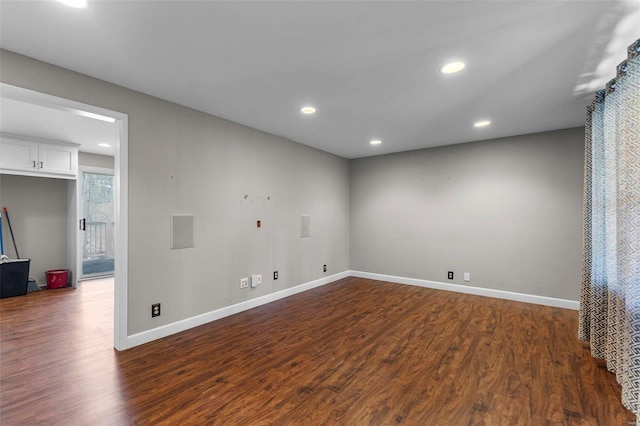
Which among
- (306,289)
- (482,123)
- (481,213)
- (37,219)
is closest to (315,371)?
(306,289)

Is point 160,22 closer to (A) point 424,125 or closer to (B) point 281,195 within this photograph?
(B) point 281,195

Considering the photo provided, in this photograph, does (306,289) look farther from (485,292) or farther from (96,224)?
(96,224)

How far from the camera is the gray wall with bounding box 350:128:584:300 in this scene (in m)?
4.28

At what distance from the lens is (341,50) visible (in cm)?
225

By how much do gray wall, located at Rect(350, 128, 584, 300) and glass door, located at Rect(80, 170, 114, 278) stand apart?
580 centimetres

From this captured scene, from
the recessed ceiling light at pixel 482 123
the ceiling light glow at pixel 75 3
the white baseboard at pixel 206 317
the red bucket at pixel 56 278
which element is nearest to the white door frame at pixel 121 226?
the white baseboard at pixel 206 317

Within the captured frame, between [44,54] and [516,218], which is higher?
[44,54]

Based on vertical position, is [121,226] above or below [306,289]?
above

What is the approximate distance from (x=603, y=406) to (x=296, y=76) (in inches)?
142

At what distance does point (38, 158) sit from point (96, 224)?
1970 millimetres

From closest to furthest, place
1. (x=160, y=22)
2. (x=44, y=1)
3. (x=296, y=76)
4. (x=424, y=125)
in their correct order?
(x=44, y=1), (x=160, y=22), (x=296, y=76), (x=424, y=125)

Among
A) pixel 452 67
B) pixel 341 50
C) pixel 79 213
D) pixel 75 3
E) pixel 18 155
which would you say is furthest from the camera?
pixel 79 213

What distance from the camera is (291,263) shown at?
4.94 m

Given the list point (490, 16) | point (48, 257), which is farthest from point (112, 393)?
point (48, 257)
